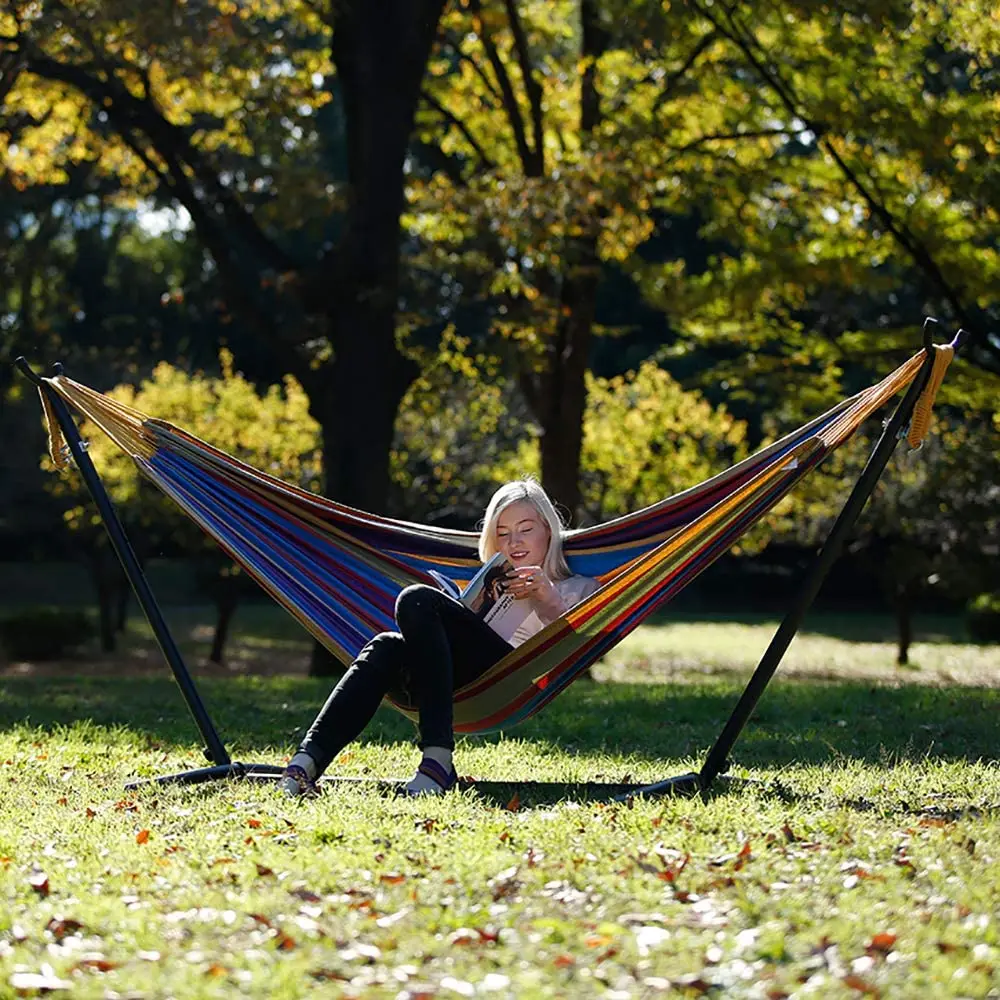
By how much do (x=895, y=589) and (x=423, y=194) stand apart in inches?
310

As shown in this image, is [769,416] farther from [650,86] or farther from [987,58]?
[987,58]

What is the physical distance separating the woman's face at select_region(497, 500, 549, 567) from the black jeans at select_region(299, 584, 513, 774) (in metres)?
0.43

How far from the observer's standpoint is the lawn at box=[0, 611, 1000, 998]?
2.48 m

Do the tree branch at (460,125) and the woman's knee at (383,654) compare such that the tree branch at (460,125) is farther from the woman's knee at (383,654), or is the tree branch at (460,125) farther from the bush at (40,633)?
the woman's knee at (383,654)

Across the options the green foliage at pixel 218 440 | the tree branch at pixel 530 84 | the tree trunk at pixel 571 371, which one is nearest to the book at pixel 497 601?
the tree trunk at pixel 571 371

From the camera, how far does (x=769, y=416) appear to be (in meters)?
17.3

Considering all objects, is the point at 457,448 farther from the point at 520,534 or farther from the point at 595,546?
the point at 520,534

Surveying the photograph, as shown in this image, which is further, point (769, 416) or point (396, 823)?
point (769, 416)

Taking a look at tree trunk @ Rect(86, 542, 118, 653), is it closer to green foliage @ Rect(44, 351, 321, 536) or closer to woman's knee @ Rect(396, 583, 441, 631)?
green foliage @ Rect(44, 351, 321, 536)

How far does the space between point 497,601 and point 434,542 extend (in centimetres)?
36

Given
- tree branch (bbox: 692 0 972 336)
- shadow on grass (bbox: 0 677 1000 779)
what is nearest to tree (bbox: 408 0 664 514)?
tree branch (bbox: 692 0 972 336)

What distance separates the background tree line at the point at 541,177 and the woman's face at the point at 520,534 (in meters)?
5.07

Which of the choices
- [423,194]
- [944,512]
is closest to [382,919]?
[423,194]

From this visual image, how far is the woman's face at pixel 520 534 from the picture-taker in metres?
4.37
